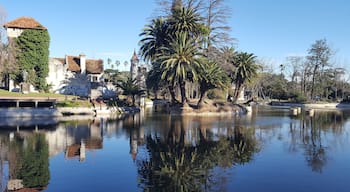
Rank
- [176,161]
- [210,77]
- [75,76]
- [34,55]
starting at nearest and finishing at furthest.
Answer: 1. [176,161]
2. [210,77]
3. [34,55]
4. [75,76]

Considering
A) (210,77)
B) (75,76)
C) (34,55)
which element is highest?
(34,55)

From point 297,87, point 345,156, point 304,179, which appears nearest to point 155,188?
point 304,179

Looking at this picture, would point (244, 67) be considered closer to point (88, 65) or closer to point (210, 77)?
point (210, 77)

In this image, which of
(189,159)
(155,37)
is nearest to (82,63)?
(155,37)

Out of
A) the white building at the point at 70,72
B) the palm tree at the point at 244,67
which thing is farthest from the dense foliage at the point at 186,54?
the white building at the point at 70,72

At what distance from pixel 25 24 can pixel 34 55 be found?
22.3ft

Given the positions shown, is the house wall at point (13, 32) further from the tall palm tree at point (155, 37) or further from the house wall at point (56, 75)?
the tall palm tree at point (155, 37)

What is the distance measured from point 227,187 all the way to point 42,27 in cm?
5718

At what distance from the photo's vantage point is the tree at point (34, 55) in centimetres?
5509

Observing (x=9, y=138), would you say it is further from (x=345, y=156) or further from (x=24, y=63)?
(x=24, y=63)

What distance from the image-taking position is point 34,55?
56.3 m

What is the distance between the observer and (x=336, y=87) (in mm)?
82312

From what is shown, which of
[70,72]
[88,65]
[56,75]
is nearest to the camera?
[56,75]

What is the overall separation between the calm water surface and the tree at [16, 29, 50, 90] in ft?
110
